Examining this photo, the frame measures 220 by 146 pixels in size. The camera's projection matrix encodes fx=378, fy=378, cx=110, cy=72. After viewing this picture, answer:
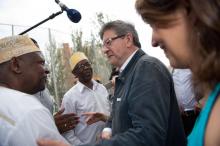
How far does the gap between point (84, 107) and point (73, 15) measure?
190 centimetres

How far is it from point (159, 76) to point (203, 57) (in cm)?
149

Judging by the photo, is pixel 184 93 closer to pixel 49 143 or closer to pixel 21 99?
pixel 21 99

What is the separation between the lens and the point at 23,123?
7.68 ft

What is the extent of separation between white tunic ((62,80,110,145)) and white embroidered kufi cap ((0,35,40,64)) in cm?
205

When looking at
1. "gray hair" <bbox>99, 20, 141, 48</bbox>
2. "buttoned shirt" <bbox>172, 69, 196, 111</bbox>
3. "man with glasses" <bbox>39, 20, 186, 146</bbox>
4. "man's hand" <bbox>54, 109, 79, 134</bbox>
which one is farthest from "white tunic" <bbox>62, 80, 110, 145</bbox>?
"man with glasses" <bbox>39, 20, 186, 146</bbox>

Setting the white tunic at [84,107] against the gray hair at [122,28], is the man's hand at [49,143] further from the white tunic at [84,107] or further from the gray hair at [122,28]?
the white tunic at [84,107]

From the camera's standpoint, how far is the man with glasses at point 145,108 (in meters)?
2.58

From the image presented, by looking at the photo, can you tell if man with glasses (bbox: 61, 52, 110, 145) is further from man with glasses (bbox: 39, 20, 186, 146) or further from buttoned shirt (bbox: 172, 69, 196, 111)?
man with glasses (bbox: 39, 20, 186, 146)

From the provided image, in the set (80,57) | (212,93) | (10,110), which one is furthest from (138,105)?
(80,57)

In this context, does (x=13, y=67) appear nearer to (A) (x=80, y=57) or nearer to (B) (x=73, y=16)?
(B) (x=73, y=16)

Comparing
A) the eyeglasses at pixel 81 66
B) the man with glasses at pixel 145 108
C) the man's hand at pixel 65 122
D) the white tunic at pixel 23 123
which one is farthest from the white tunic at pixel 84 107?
the white tunic at pixel 23 123

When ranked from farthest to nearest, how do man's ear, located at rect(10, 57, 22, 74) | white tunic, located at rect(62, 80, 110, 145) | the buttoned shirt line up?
the buttoned shirt
white tunic, located at rect(62, 80, 110, 145)
man's ear, located at rect(10, 57, 22, 74)

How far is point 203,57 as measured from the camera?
1296 millimetres

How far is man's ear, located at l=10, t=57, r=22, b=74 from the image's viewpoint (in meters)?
3.04
